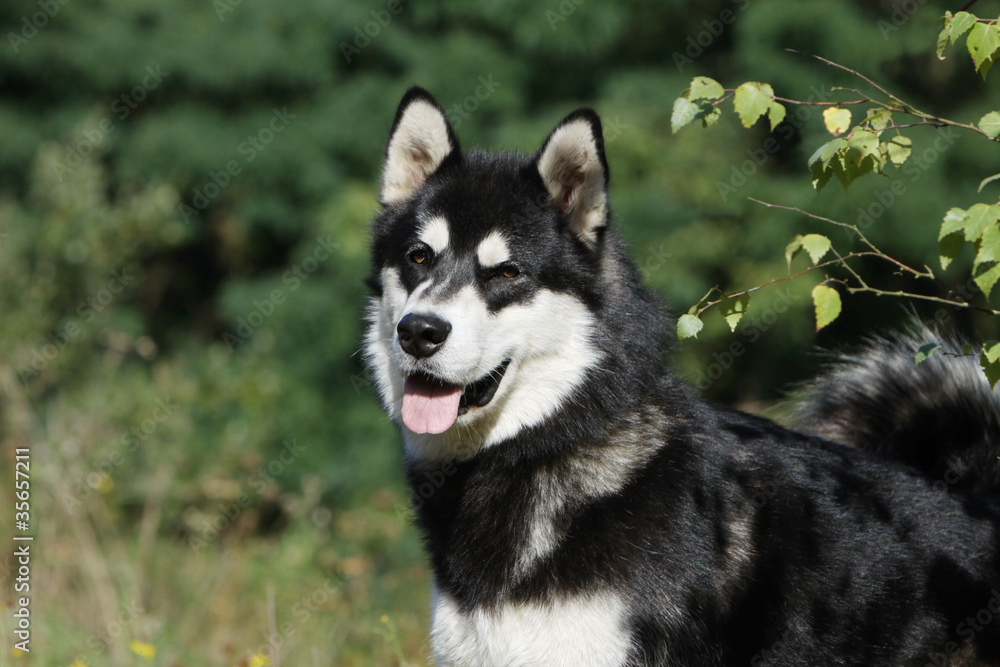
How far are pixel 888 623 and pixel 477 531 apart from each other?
4.18 ft

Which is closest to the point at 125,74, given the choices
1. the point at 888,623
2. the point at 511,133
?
the point at 511,133

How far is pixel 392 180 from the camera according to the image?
345 cm

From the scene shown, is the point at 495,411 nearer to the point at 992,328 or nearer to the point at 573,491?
the point at 573,491

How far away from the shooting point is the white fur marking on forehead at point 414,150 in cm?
330

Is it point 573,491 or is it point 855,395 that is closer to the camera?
point 573,491

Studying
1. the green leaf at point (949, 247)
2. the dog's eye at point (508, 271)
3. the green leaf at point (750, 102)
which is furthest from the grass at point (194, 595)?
the green leaf at point (949, 247)

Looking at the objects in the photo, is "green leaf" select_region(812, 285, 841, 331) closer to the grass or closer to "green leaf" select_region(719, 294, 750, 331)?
"green leaf" select_region(719, 294, 750, 331)

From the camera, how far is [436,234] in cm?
308

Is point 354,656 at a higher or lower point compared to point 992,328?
higher

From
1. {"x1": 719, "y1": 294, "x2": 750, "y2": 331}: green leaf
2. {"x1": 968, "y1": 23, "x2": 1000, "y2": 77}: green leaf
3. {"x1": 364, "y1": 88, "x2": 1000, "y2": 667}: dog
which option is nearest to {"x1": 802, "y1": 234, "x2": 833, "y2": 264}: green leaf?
{"x1": 719, "y1": 294, "x2": 750, "y2": 331}: green leaf

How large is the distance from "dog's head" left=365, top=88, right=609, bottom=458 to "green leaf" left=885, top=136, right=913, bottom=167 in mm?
881

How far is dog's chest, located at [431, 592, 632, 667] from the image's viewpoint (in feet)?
8.52

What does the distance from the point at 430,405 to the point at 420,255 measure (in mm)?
513

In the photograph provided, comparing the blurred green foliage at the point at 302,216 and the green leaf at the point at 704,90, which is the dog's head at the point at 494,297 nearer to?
the green leaf at the point at 704,90
